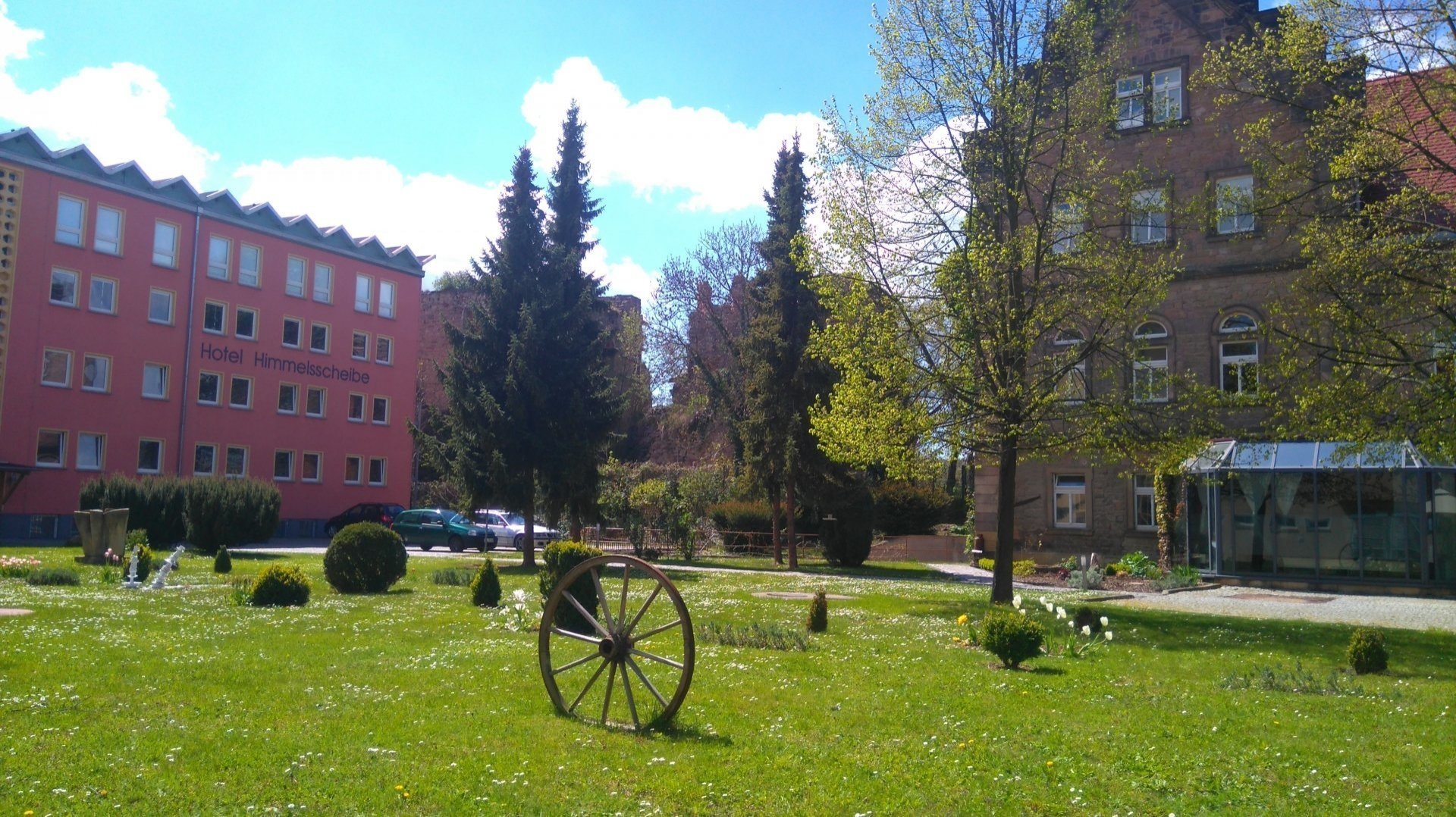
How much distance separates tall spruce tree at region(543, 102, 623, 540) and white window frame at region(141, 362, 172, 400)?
72.8ft

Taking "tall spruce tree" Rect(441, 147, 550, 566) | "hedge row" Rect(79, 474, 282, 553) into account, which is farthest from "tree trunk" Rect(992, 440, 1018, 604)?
"hedge row" Rect(79, 474, 282, 553)

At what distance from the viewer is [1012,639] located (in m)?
10.9

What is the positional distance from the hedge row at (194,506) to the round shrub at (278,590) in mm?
18072

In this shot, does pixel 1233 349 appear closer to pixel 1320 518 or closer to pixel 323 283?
pixel 1320 518

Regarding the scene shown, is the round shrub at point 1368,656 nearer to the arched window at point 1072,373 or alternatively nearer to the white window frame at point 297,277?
the arched window at point 1072,373

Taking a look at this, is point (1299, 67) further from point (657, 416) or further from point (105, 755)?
point (657, 416)

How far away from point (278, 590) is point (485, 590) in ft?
9.63

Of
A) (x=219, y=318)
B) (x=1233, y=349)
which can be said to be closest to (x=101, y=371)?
(x=219, y=318)

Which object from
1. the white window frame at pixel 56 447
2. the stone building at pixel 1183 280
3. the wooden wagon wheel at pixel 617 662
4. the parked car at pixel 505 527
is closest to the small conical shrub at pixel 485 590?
the wooden wagon wheel at pixel 617 662

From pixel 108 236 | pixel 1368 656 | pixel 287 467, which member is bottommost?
pixel 1368 656

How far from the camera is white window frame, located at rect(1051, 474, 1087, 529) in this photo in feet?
105

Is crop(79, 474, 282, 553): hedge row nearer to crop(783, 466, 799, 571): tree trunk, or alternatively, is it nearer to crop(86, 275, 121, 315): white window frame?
crop(86, 275, 121, 315): white window frame

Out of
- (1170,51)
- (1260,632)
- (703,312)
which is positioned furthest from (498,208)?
(1260,632)

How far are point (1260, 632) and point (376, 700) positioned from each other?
12.6m
